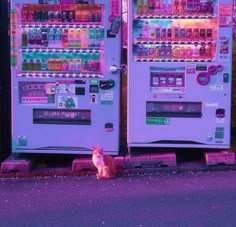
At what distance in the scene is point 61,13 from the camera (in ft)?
26.8

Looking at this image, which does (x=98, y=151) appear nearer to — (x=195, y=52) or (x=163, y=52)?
(x=163, y=52)

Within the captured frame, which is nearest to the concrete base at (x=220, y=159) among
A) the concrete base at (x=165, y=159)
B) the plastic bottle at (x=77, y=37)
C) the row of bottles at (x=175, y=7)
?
the concrete base at (x=165, y=159)

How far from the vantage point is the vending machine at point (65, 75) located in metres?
8.14

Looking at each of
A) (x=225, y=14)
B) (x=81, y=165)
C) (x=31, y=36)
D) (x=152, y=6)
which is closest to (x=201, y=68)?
(x=225, y=14)

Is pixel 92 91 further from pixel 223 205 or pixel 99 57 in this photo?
pixel 223 205

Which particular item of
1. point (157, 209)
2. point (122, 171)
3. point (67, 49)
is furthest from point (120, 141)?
point (157, 209)

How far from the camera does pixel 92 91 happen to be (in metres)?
8.23

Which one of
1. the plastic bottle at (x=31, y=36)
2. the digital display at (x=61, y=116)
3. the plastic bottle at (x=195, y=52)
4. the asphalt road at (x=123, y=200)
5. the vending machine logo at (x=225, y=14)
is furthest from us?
the digital display at (x=61, y=116)

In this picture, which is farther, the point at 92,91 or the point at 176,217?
the point at 92,91

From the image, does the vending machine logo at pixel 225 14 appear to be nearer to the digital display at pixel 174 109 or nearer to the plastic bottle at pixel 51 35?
the digital display at pixel 174 109

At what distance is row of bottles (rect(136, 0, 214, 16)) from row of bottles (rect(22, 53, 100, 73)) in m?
0.97

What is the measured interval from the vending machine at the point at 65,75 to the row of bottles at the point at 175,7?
42 centimetres

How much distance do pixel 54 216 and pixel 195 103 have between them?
9.24ft

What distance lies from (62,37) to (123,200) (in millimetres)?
2543
